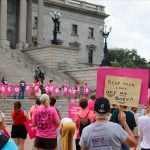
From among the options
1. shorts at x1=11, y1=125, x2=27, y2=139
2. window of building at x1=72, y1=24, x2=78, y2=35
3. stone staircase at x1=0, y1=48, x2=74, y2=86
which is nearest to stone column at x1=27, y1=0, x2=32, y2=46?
stone staircase at x1=0, y1=48, x2=74, y2=86

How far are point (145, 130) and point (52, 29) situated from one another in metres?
64.5

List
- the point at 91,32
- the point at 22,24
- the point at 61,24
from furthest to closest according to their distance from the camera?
the point at 91,32 → the point at 61,24 → the point at 22,24

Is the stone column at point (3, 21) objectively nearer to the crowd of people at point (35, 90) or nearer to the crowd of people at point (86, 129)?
the crowd of people at point (35, 90)

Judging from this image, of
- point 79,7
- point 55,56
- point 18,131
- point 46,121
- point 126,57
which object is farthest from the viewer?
point 126,57

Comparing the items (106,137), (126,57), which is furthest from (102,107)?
(126,57)

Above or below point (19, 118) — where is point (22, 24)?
Answer: above

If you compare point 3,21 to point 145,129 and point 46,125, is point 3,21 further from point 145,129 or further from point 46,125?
point 145,129

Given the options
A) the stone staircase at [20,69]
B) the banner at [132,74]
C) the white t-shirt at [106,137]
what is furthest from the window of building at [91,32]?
the white t-shirt at [106,137]

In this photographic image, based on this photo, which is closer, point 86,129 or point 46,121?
point 86,129

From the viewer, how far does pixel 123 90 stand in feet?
22.2

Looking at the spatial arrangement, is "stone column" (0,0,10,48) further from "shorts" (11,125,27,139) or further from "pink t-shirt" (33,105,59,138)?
"pink t-shirt" (33,105,59,138)

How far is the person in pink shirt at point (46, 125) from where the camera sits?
982 centimetres

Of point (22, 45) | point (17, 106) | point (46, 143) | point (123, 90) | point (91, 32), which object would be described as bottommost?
point (46, 143)

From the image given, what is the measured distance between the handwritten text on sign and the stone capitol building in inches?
1648
